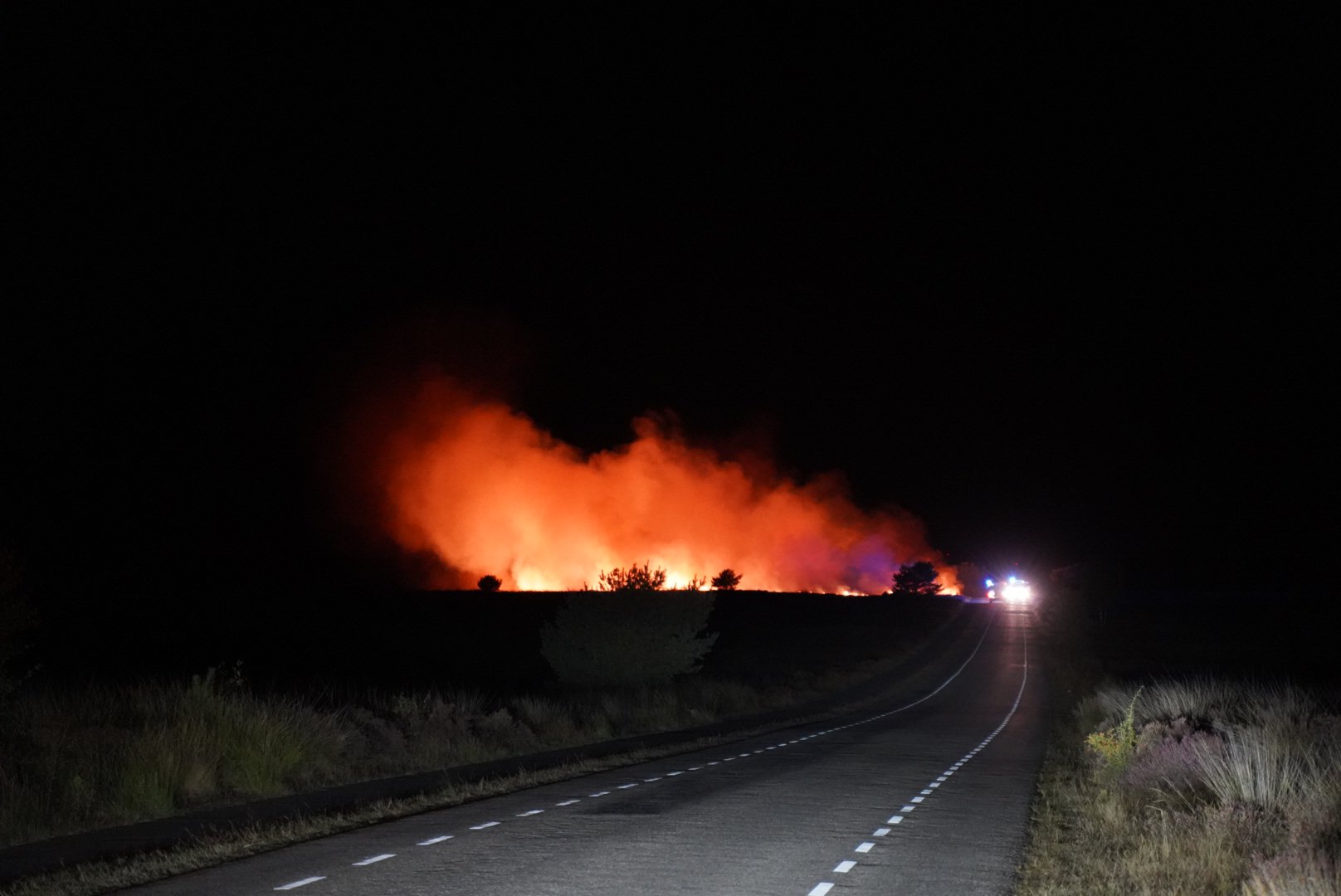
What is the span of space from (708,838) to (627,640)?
2763 cm

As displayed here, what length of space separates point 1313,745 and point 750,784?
7.94 metres

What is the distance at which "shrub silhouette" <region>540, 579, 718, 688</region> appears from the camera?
4088cm

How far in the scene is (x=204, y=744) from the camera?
1742cm

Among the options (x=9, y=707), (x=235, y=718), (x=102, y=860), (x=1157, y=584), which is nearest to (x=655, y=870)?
(x=102, y=860)

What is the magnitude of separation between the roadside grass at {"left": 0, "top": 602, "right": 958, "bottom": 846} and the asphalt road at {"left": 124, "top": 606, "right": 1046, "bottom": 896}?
3190 millimetres

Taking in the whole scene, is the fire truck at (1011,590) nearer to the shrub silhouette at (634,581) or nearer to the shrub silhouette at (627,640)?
the shrub silhouette at (634,581)

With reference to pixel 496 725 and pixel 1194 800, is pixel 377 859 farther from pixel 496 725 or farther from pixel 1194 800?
pixel 496 725

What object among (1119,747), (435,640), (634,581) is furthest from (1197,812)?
(435,640)

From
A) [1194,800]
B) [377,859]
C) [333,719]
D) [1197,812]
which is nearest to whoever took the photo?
[377,859]

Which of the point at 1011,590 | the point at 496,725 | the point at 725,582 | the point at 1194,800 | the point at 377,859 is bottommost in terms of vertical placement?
the point at 1194,800

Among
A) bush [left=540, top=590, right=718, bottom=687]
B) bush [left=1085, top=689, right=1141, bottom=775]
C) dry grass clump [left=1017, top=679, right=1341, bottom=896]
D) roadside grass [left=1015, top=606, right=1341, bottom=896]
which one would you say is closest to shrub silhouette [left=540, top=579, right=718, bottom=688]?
bush [left=540, top=590, right=718, bottom=687]

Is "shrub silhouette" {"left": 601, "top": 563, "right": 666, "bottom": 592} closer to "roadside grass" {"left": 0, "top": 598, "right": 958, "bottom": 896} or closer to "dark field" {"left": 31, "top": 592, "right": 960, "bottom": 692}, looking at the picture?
"dark field" {"left": 31, "top": 592, "right": 960, "bottom": 692}

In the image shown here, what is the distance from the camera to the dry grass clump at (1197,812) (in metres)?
10.5

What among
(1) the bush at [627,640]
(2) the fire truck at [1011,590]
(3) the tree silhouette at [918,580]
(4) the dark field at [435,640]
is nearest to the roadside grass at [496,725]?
(1) the bush at [627,640]
